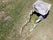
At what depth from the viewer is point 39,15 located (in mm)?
12680

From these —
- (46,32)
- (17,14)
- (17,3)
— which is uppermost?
(17,3)

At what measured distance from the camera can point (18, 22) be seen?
12.1m

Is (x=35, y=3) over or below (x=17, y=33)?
over

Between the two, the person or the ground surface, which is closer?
the ground surface

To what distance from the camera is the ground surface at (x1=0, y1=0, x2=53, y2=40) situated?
11.5 meters

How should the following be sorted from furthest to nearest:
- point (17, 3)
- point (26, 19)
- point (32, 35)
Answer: point (17, 3) < point (26, 19) < point (32, 35)

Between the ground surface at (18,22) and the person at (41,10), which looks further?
the person at (41,10)

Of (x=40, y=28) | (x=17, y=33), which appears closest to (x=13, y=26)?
(x=17, y=33)

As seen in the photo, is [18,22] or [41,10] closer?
[18,22]

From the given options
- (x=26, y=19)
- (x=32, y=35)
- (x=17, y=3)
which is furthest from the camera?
(x=17, y=3)

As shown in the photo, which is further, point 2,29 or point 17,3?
point 17,3

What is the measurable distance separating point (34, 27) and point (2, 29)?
5.78ft

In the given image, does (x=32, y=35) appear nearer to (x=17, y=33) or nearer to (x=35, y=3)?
(x=17, y=33)

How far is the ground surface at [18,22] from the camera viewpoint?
1147 cm
